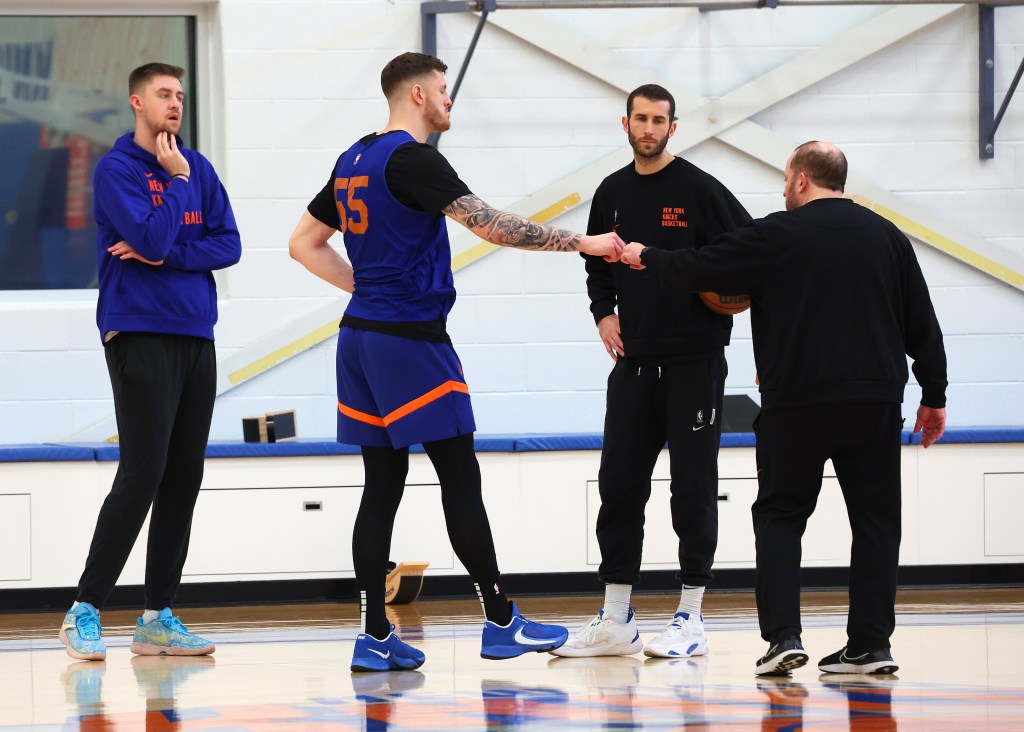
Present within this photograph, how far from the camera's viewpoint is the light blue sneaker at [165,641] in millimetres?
4133

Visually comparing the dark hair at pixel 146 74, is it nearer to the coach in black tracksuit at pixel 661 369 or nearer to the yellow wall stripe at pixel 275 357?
the coach in black tracksuit at pixel 661 369

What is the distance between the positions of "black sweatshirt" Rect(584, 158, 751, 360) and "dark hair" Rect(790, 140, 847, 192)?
38 cm

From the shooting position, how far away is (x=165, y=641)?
415cm

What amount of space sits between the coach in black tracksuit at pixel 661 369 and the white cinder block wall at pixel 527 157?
2247 millimetres

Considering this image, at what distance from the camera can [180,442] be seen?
13.6ft

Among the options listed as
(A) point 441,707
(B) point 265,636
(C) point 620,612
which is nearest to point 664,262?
(C) point 620,612

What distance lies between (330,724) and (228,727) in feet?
0.72

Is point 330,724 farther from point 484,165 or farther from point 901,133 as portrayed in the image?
point 901,133

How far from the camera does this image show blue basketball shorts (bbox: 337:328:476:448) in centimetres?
357

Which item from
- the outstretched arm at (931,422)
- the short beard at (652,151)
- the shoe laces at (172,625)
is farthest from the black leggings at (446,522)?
the outstretched arm at (931,422)

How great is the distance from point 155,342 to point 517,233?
1179 millimetres

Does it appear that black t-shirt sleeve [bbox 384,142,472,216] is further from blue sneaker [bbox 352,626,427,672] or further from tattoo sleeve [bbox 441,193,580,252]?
blue sneaker [bbox 352,626,427,672]

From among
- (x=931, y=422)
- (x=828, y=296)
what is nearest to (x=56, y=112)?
(x=828, y=296)

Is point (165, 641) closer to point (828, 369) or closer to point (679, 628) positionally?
point (679, 628)
